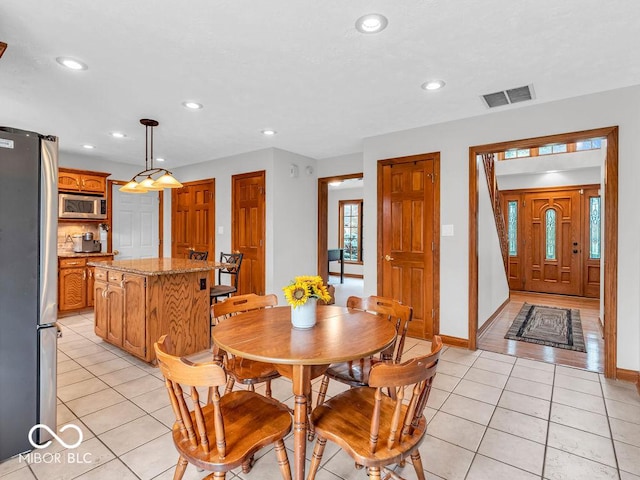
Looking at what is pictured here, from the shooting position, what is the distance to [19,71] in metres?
2.67

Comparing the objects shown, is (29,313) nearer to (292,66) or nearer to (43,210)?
(43,210)

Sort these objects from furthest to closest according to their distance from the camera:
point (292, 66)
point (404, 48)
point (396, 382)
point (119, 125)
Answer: point (119, 125), point (292, 66), point (404, 48), point (396, 382)

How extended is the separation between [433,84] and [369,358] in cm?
226

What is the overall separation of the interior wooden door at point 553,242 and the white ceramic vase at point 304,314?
6.69 metres

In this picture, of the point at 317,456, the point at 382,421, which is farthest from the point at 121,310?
the point at 382,421

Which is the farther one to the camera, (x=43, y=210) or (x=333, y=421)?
(x=43, y=210)

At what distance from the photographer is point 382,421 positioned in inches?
59.8

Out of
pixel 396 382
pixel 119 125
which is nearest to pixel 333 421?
pixel 396 382

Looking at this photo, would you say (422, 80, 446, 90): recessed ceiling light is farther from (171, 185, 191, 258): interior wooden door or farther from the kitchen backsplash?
the kitchen backsplash

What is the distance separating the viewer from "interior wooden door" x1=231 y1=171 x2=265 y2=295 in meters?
5.11

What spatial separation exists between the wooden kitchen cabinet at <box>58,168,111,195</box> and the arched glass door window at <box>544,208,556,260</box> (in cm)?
805

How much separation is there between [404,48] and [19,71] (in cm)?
291

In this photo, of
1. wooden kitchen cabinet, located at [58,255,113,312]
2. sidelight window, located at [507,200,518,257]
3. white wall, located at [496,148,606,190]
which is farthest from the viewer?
sidelight window, located at [507,200,518,257]

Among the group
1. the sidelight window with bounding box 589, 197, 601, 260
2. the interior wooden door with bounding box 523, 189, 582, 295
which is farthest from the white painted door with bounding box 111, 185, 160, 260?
the sidelight window with bounding box 589, 197, 601, 260
